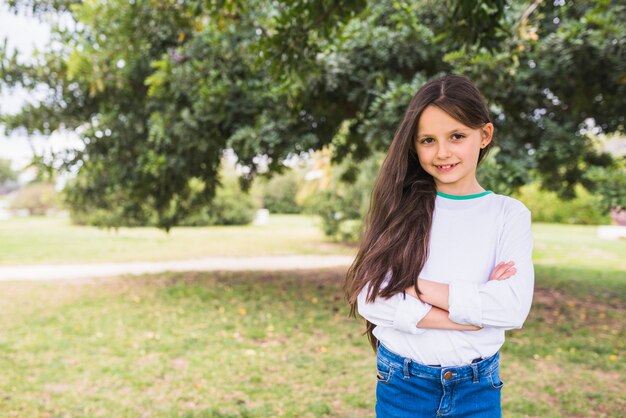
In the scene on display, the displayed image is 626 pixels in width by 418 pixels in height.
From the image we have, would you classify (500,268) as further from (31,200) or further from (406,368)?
(31,200)

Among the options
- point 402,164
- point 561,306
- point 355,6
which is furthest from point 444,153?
point 561,306

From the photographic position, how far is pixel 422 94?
1.78 metres

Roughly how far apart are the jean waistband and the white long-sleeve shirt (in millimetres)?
17

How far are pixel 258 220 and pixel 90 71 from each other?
22.4 metres

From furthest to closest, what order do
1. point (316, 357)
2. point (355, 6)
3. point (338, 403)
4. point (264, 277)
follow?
point (264, 277)
point (316, 357)
point (338, 403)
point (355, 6)

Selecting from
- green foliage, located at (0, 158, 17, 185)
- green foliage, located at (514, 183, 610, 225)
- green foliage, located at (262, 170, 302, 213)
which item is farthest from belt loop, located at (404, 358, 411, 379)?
green foliage, located at (0, 158, 17, 185)

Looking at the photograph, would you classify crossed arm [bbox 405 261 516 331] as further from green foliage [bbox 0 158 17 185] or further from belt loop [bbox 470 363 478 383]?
green foliage [bbox 0 158 17 185]

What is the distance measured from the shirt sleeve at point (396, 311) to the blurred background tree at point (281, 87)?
2426 mm

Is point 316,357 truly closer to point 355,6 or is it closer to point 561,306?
point 355,6

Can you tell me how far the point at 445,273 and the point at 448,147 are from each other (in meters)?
0.39

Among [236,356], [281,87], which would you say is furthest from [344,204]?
[281,87]

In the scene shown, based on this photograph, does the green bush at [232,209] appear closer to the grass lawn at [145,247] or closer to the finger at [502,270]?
the grass lawn at [145,247]

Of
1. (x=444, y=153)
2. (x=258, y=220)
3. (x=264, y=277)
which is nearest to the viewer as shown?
(x=444, y=153)

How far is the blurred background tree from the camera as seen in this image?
5191 millimetres
